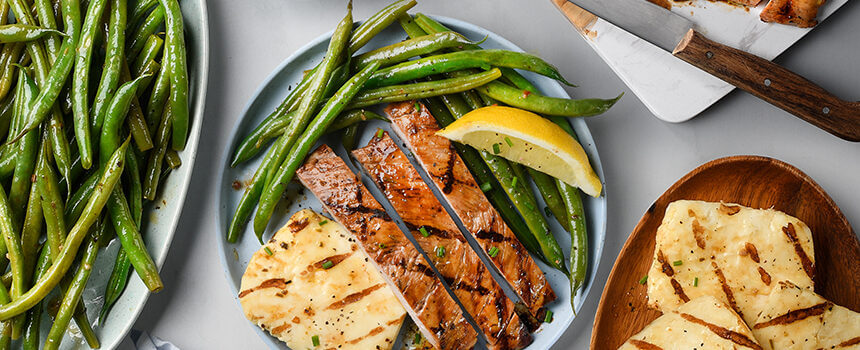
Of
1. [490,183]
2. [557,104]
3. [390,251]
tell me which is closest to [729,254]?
[557,104]

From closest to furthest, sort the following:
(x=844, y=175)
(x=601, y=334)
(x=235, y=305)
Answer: (x=601, y=334)
(x=844, y=175)
(x=235, y=305)

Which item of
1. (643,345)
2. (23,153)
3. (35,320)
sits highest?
(23,153)

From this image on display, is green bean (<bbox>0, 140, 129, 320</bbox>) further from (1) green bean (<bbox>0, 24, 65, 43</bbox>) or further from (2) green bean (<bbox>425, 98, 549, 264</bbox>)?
(2) green bean (<bbox>425, 98, 549, 264</bbox>)

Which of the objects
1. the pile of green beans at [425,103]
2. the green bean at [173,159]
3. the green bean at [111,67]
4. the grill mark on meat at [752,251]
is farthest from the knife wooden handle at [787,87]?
the green bean at [111,67]

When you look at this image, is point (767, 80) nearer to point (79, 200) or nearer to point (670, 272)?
point (670, 272)

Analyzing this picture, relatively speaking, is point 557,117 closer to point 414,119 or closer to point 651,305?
point 414,119

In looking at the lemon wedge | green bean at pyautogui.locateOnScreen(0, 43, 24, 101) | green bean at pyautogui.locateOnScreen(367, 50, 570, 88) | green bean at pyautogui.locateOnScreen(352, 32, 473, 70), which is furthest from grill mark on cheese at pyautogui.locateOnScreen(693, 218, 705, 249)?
green bean at pyautogui.locateOnScreen(0, 43, 24, 101)

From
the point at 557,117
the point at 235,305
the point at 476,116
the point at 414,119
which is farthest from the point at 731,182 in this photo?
the point at 235,305
